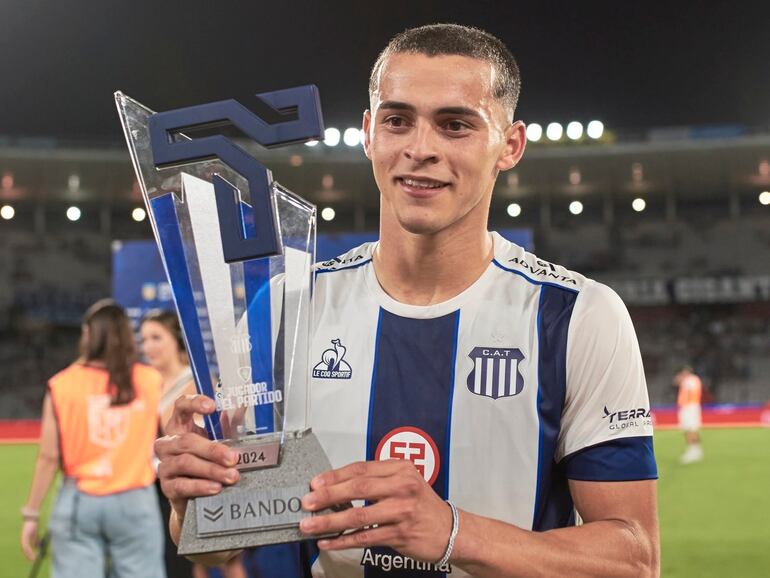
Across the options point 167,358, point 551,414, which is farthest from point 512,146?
point 167,358

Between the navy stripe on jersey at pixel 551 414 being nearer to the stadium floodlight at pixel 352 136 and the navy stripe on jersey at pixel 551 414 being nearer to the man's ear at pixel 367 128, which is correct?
the man's ear at pixel 367 128

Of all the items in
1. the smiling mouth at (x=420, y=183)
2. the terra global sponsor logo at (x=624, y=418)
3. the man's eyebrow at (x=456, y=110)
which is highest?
the man's eyebrow at (x=456, y=110)

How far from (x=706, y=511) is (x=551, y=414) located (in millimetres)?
7281

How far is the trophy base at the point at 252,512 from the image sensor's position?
4.03 ft

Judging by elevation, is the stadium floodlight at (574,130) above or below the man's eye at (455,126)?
above

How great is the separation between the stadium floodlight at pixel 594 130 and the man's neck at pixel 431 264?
23207 mm

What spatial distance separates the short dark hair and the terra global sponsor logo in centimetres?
62

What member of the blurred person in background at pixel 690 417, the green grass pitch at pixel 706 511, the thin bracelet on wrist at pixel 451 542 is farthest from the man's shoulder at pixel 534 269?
the blurred person in background at pixel 690 417

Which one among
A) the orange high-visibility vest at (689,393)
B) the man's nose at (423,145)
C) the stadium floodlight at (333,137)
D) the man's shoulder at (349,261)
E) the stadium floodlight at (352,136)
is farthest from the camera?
the stadium floodlight at (352,136)

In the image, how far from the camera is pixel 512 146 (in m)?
1.75

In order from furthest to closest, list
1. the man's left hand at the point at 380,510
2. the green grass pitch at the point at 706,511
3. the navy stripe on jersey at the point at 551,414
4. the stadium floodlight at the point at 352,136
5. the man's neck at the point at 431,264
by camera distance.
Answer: the stadium floodlight at the point at 352,136
the green grass pitch at the point at 706,511
the man's neck at the point at 431,264
the navy stripe on jersey at the point at 551,414
the man's left hand at the point at 380,510

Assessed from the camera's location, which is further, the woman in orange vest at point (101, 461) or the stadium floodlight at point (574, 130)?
the stadium floodlight at point (574, 130)

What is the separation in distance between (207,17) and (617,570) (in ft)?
80.5

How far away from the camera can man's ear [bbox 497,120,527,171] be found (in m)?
1.71
